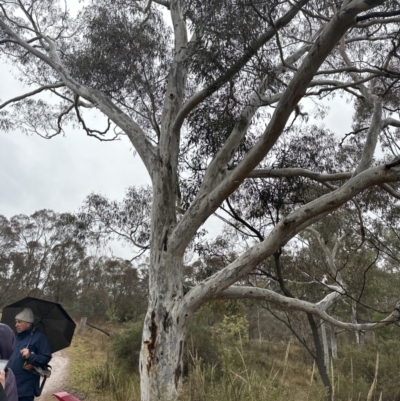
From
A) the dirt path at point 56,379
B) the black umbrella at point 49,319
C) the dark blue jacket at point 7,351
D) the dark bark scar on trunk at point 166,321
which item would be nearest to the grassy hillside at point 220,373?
the dirt path at point 56,379

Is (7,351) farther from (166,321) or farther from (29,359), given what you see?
(166,321)

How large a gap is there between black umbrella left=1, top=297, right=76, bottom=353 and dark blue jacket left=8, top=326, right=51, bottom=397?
0.96 feet

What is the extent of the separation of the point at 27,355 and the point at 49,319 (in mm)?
689

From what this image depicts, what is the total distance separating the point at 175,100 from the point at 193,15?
4.84ft

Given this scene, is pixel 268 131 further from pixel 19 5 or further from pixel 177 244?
pixel 19 5

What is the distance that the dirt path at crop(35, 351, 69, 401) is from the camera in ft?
23.9

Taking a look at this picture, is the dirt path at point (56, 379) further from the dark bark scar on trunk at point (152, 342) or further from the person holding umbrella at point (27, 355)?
the person holding umbrella at point (27, 355)

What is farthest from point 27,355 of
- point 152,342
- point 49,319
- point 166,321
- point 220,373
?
point 220,373

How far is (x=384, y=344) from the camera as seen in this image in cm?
1058

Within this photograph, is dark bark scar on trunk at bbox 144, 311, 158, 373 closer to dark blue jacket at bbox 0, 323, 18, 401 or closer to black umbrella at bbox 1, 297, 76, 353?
black umbrella at bbox 1, 297, 76, 353

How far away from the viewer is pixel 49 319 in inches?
159

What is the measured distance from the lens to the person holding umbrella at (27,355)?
3.43 meters

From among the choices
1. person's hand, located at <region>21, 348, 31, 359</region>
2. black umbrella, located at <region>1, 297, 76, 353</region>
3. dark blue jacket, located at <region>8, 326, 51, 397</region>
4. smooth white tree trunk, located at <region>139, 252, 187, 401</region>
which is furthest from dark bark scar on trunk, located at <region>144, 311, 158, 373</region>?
person's hand, located at <region>21, 348, 31, 359</region>

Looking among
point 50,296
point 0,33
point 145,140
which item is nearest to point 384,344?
point 145,140
